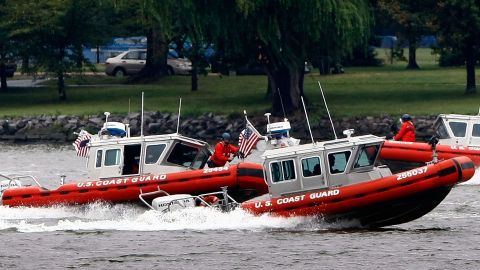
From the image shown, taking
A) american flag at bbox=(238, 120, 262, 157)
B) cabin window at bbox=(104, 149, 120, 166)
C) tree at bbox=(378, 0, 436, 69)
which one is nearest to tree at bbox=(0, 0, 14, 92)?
tree at bbox=(378, 0, 436, 69)

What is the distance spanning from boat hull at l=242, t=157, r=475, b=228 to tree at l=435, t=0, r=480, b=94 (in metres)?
30.5

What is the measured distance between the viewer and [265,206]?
125 feet

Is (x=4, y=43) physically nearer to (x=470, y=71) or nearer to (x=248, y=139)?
(x=470, y=71)

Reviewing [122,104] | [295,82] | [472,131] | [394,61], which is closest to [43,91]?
[122,104]

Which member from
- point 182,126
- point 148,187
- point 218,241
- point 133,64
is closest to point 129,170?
point 148,187

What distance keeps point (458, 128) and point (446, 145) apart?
1.20 meters

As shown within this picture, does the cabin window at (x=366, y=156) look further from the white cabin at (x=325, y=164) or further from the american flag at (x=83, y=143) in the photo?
the american flag at (x=83, y=143)

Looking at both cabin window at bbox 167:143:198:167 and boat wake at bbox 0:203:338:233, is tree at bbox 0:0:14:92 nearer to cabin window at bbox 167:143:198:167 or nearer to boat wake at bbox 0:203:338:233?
boat wake at bbox 0:203:338:233

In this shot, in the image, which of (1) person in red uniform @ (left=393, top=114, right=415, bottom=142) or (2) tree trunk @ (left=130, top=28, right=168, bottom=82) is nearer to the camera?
(1) person in red uniform @ (left=393, top=114, right=415, bottom=142)

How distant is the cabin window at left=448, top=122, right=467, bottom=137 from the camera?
48.4 m

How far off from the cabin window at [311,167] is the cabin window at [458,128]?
11.8m

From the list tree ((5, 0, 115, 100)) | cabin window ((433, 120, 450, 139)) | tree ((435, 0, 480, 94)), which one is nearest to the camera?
cabin window ((433, 120, 450, 139))

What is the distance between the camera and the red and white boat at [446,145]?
46.1m

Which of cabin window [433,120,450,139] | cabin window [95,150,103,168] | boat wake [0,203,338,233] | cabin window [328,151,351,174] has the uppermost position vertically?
cabin window [328,151,351,174]
